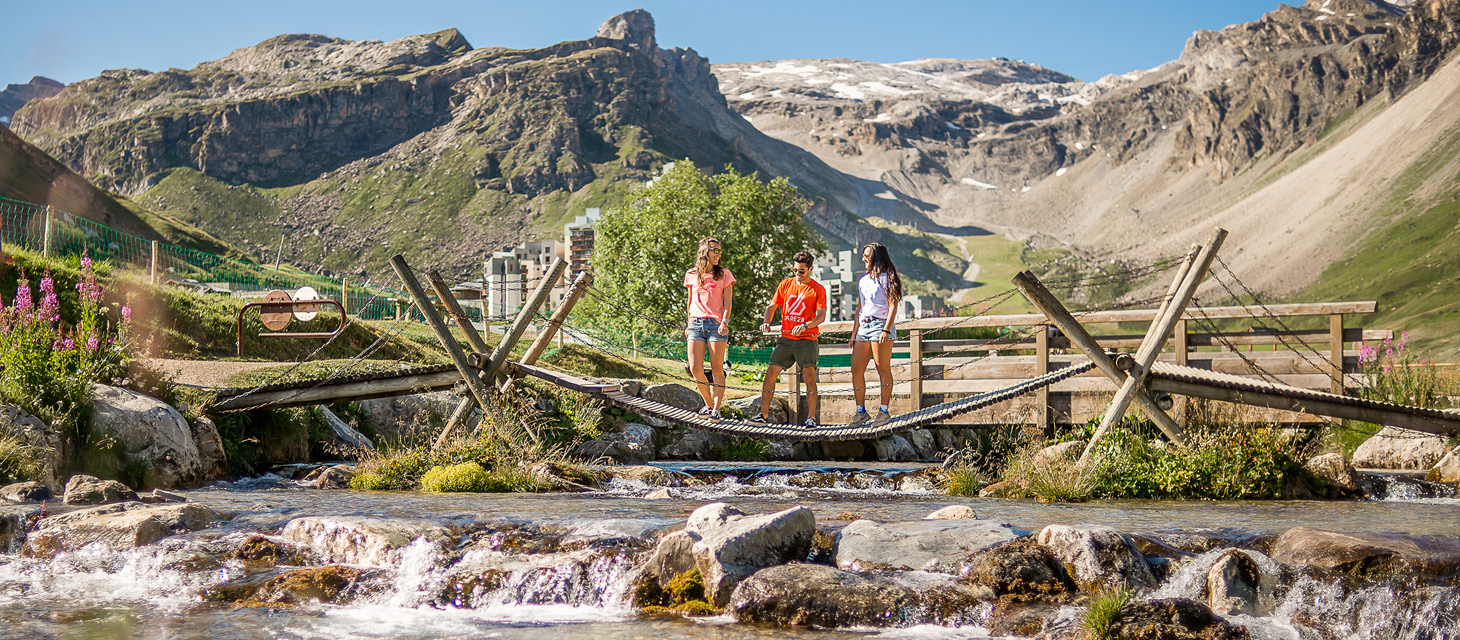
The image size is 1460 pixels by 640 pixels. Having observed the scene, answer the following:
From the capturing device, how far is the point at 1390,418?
→ 468 inches

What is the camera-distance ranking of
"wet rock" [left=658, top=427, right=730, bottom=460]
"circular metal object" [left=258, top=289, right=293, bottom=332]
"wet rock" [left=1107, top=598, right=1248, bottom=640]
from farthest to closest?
"wet rock" [left=658, top=427, right=730, bottom=460]
"circular metal object" [left=258, top=289, right=293, bottom=332]
"wet rock" [left=1107, top=598, right=1248, bottom=640]

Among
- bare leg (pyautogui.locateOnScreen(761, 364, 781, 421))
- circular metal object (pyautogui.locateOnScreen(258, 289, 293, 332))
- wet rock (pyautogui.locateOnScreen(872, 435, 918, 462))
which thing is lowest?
wet rock (pyautogui.locateOnScreen(872, 435, 918, 462))

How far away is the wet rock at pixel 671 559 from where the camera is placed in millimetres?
7164

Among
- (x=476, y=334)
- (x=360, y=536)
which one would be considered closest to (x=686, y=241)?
(x=476, y=334)

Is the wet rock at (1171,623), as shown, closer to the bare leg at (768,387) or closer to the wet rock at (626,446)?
the bare leg at (768,387)

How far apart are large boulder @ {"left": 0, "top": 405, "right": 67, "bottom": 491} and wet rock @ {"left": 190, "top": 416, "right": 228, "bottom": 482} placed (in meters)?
1.70

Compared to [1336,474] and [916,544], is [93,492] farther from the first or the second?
[1336,474]

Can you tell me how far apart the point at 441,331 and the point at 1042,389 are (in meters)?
8.24

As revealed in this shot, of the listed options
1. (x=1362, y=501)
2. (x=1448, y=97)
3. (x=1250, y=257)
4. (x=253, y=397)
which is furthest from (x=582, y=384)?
(x=1448, y=97)

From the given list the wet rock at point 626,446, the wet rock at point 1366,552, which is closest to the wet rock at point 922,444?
the wet rock at point 626,446

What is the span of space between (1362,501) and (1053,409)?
420cm

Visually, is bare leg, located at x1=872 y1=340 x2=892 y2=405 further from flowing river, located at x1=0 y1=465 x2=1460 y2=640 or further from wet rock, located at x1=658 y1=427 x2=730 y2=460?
wet rock, located at x1=658 y1=427 x2=730 y2=460

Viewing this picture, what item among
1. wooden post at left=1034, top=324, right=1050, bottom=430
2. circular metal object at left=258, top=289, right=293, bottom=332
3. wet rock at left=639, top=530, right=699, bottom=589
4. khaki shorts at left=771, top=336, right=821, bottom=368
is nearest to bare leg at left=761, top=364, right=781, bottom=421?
khaki shorts at left=771, top=336, right=821, bottom=368

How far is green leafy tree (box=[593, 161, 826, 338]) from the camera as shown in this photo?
3606cm
